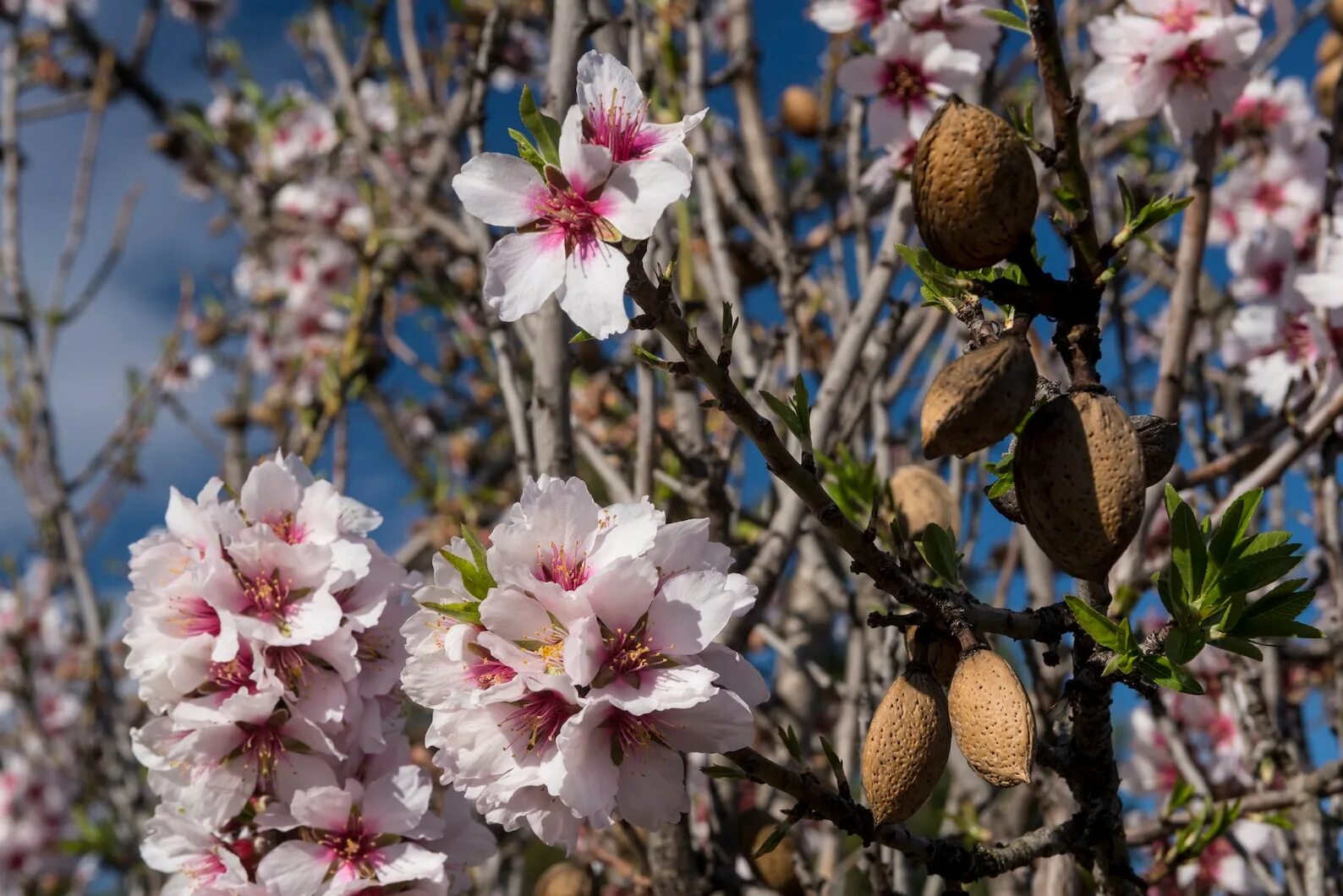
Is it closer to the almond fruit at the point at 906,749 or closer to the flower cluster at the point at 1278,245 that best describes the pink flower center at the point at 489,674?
the almond fruit at the point at 906,749

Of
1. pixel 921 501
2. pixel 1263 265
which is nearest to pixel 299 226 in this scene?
pixel 921 501

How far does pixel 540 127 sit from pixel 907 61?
1.19 metres

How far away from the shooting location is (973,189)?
883 mm

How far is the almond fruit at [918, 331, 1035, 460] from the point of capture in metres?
0.82

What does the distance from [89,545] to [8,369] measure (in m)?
0.81

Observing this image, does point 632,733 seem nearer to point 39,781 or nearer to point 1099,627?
point 1099,627

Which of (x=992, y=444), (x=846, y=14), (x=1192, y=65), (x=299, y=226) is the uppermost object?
(x=299, y=226)

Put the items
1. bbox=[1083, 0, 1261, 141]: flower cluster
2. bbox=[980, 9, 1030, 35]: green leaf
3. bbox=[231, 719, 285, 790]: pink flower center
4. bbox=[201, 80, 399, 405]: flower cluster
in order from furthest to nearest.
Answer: bbox=[201, 80, 399, 405]: flower cluster < bbox=[1083, 0, 1261, 141]: flower cluster < bbox=[231, 719, 285, 790]: pink flower center < bbox=[980, 9, 1030, 35]: green leaf

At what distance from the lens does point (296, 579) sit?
53.9 inches

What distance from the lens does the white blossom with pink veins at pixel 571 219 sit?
3.07ft

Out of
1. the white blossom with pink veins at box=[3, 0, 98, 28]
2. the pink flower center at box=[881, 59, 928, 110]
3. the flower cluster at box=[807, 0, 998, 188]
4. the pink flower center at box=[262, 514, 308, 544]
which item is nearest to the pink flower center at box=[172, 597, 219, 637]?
the pink flower center at box=[262, 514, 308, 544]

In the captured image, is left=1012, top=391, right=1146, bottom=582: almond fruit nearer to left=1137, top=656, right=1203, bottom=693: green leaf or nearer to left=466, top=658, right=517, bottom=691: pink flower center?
left=1137, top=656, right=1203, bottom=693: green leaf

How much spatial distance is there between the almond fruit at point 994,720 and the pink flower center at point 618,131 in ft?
1.86

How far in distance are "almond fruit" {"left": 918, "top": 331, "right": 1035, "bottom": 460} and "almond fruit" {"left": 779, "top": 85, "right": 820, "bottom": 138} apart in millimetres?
2669
